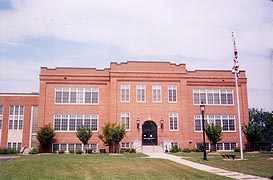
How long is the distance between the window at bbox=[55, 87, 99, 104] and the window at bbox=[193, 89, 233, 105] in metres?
11.0

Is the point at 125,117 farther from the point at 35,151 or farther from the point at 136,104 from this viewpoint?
the point at 35,151

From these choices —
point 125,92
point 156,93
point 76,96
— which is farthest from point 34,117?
point 156,93

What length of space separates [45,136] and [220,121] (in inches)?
724

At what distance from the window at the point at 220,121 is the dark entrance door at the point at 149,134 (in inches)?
179

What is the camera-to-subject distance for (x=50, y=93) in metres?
30.7

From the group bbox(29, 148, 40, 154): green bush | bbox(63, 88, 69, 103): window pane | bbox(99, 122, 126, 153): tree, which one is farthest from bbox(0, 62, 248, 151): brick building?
bbox(99, 122, 126, 153): tree

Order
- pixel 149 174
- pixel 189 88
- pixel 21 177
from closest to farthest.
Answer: pixel 21 177 → pixel 149 174 → pixel 189 88

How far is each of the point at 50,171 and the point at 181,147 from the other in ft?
62.8

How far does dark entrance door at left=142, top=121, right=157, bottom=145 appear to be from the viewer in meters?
31.0

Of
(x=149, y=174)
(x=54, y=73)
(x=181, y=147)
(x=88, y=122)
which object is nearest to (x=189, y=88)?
(x=181, y=147)

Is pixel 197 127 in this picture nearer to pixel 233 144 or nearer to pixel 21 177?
pixel 233 144

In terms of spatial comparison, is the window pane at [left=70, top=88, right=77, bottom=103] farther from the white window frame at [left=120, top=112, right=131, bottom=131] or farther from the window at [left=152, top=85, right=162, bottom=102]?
the window at [left=152, top=85, right=162, bottom=102]

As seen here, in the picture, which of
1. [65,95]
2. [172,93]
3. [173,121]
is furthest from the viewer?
[172,93]

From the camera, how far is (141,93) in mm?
30969
